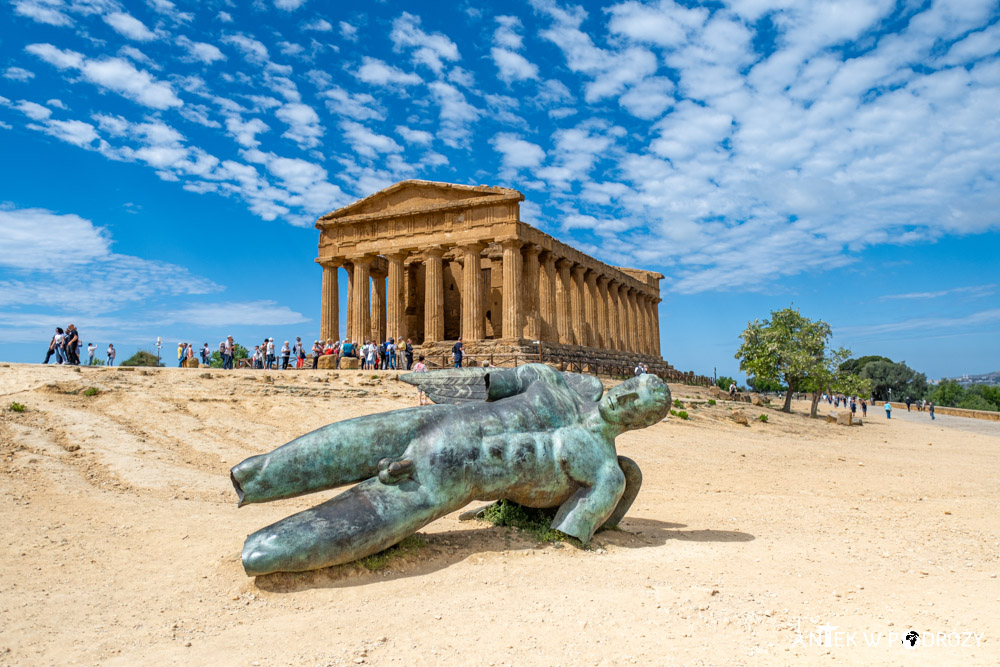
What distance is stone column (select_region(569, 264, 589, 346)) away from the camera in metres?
38.5

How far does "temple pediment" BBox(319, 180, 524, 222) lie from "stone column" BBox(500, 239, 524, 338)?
92.7 inches

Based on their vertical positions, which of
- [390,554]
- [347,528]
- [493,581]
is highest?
[347,528]

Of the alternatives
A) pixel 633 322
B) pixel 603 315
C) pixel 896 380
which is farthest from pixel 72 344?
pixel 896 380

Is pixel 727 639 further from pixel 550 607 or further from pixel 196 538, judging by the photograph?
pixel 196 538

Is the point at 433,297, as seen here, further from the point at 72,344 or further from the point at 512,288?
the point at 72,344

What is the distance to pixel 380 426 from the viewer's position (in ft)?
17.8

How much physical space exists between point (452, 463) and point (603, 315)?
3792cm

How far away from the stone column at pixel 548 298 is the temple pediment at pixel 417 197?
18.0 feet

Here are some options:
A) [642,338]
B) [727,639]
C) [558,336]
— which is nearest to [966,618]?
[727,639]

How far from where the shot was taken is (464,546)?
5.84m

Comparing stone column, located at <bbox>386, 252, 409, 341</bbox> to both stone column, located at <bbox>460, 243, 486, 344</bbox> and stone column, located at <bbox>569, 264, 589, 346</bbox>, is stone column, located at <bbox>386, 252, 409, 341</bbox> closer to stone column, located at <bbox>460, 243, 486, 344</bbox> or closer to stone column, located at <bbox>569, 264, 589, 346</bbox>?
stone column, located at <bbox>460, 243, 486, 344</bbox>

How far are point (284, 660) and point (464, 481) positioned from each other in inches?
78.9

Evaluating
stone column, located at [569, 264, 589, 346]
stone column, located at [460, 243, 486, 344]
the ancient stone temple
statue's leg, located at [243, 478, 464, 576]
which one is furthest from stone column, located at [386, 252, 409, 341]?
statue's leg, located at [243, 478, 464, 576]

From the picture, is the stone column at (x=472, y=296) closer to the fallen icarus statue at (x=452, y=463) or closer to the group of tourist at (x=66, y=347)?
the group of tourist at (x=66, y=347)
